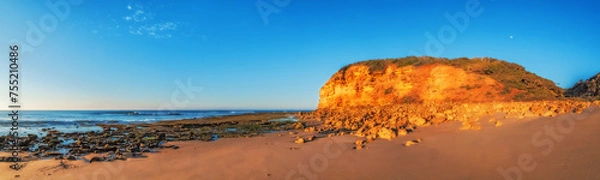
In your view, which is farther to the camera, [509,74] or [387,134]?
[509,74]

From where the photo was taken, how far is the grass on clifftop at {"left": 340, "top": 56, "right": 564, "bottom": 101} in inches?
635

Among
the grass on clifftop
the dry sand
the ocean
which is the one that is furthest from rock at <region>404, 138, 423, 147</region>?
the ocean

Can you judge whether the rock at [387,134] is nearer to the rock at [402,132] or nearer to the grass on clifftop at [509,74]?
the rock at [402,132]

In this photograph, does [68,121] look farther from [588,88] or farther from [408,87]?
[588,88]

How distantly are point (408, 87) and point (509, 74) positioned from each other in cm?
681

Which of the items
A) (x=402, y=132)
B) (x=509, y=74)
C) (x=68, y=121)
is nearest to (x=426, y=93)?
(x=509, y=74)

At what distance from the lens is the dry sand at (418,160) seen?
342 cm

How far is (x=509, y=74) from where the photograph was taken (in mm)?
19188

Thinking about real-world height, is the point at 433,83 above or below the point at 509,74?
below

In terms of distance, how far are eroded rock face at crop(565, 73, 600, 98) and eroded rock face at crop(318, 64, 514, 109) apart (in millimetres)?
3396

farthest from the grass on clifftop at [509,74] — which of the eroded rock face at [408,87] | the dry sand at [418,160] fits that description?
the dry sand at [418,160]

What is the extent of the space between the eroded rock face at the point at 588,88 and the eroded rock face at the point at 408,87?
11.1 feet

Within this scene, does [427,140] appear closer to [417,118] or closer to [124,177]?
[417,118]

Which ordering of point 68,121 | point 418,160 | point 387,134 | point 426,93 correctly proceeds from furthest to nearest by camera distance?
point 68,121 < point 426,93 < point 387,134 < point 418,160
